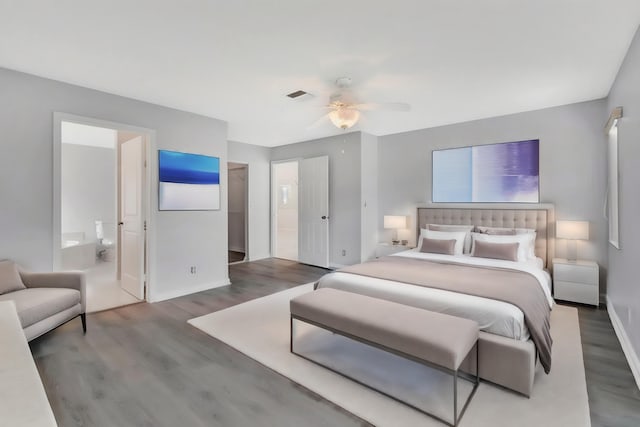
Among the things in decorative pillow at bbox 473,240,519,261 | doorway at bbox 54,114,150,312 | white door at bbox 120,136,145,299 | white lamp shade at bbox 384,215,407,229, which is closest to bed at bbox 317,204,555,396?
decorative pillow at bbox 473,240,519,261

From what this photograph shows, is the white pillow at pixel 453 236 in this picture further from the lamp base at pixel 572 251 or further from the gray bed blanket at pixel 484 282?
the lamp base at pixel 572 251

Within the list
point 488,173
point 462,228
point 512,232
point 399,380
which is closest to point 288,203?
point 462,228

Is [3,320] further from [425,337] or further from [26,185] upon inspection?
[425,337]

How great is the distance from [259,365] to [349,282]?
A: 1104 mm

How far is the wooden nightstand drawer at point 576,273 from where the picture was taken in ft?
12.0

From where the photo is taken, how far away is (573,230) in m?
3.81

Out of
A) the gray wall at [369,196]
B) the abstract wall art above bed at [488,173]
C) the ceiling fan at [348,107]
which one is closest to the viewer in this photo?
the ceiling fan at [348,107]

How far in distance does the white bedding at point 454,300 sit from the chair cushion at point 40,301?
7.85 feet

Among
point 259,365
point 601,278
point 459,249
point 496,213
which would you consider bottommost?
point 259,365

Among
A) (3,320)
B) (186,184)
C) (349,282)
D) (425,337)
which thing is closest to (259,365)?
(349,282)

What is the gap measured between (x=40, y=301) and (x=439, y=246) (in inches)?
170

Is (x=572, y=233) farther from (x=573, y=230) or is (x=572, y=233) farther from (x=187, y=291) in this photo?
(x=187, y=291)

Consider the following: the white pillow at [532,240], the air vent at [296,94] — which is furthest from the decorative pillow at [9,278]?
the white pillow at [532,240]

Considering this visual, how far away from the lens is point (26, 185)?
3025 mm
